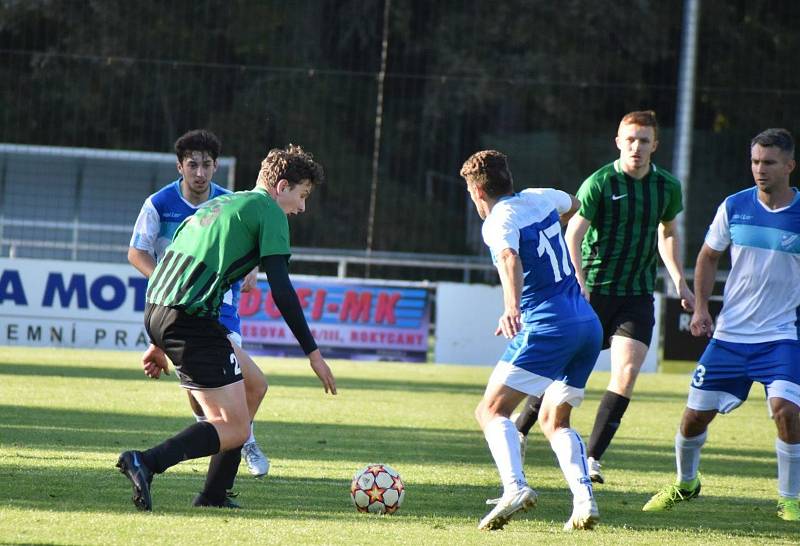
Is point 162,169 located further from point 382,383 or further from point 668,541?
point 668,541

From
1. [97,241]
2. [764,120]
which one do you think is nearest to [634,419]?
[764,120]

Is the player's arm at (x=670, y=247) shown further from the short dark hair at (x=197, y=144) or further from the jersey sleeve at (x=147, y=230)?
the jersey sleeve at (x=147, y=230)

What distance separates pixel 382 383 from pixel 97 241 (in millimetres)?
8776

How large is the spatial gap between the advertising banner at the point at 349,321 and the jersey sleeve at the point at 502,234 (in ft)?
37.5

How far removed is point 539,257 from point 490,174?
44cm

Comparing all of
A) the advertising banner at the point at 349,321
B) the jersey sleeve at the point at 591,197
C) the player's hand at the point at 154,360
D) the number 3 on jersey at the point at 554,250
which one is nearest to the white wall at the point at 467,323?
the advertising banner at the point at 349,321

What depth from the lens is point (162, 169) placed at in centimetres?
2291

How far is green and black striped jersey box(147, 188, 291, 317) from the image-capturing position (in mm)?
6180

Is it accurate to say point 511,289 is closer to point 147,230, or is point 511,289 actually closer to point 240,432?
point 240,432

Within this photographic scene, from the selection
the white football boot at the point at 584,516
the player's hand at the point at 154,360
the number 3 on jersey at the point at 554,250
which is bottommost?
the white football boot at the point at 584,516

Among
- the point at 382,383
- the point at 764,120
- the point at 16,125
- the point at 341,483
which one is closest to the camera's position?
the point at 341,483

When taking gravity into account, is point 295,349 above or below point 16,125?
below

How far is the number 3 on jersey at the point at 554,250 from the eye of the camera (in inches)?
252

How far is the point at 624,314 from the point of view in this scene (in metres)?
8.52
